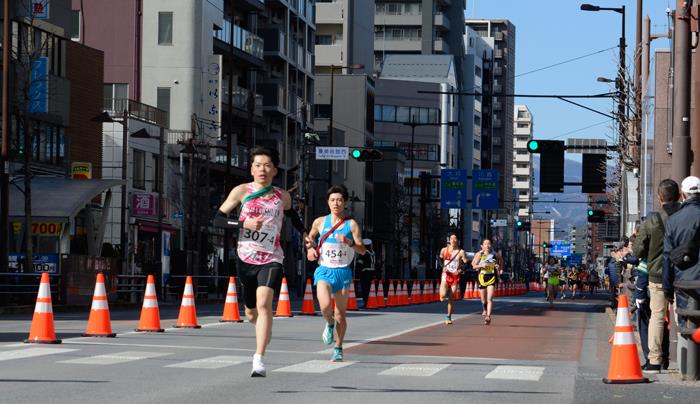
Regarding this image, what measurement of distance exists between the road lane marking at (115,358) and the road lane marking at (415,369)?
8.75 feet

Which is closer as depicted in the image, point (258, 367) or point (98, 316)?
point (258, 367)

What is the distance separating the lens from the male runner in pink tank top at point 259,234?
12.7 meters

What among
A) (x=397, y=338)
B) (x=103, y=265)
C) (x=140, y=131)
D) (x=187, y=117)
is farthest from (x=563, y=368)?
(x=187, y=117)

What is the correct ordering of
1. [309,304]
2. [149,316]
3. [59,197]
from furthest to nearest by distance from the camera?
[59,197], [309,304], [149,316]

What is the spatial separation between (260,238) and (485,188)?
69132 mm

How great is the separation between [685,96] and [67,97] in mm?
32841

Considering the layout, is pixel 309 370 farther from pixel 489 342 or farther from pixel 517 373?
pixel 489 342

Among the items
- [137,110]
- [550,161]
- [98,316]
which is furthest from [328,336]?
[137,110]

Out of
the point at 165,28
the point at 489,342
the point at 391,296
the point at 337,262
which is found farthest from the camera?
the point at 165,28

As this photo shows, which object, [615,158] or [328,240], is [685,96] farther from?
[615,158]

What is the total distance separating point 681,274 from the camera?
12852 mm

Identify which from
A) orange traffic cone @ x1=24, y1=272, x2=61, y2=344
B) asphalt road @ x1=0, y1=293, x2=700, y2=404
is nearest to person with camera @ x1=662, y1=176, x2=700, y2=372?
asphalt road @ x1=0, y1=293, x2=700, y2=404

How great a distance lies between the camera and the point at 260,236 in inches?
506

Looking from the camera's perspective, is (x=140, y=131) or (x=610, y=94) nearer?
(x=610, y=94)
